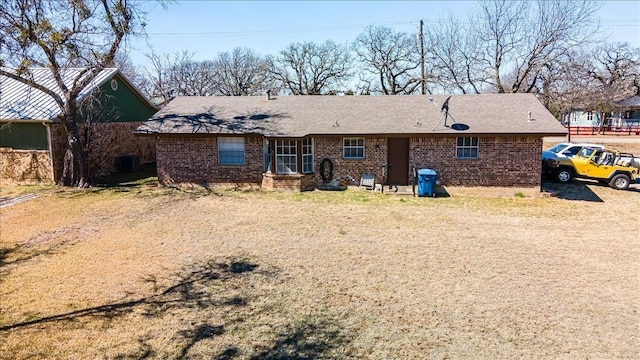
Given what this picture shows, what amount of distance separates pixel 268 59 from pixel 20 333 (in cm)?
4472

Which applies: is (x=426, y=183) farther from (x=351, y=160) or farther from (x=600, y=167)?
(x=600, y=167)

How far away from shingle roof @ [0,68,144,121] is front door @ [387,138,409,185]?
13.8 m

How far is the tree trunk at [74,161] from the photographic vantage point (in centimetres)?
1820

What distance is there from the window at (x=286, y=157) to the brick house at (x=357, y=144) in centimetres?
4

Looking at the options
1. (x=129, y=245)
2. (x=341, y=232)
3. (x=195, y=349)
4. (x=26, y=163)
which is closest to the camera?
(x=195, y=349)

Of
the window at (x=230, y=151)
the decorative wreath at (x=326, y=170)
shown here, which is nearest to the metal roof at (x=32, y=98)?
the window at (x=230, y=151)

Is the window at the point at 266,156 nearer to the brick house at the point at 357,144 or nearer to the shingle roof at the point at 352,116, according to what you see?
the brick house at the point at 357,144

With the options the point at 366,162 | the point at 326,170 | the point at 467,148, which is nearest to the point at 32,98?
the point at 326,170

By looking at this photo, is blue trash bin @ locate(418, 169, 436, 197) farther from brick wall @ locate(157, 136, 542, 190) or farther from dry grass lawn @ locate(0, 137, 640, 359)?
dry grass lawn @ locate(0, 137, 640, 359)

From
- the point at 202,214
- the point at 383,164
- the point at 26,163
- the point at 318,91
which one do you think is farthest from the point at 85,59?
the point at 318,91

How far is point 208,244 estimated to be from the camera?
11.2 meters

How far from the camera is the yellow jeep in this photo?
17672 mm

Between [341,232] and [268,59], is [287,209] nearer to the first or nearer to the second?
[341,232]

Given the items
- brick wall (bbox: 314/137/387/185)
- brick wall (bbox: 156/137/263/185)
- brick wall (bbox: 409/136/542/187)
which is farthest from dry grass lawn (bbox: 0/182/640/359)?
brick wall (bbox: 156/137/263/185)
